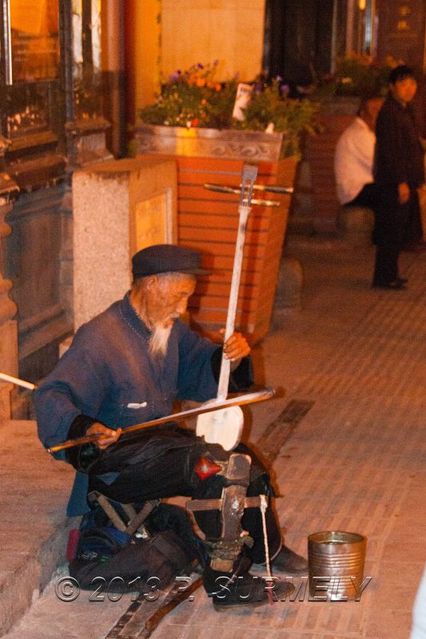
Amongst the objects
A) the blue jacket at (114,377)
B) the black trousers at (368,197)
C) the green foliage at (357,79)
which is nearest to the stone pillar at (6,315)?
the blue jacket at (114,377)

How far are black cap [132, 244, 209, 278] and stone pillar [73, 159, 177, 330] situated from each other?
1.72 meters

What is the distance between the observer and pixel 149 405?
4891mm

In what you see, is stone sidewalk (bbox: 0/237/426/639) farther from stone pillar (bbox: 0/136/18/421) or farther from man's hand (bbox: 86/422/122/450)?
man's hand (bbox: 86/422/122/450)

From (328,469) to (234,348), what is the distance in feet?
5.47

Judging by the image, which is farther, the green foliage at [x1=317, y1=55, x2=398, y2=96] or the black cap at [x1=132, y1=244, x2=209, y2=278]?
the green foliage at [x1=317, y1=55, x2=398, y2=96]

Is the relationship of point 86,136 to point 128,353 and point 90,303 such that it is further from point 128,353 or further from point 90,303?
point 128,353

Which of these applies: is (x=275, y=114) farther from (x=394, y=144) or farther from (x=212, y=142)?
(x=394, y=144)

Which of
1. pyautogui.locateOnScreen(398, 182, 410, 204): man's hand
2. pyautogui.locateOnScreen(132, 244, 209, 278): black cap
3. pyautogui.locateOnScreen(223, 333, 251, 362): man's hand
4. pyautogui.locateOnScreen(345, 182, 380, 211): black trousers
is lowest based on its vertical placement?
pyautogui.locateOnScreen(345, 182, 380, 211): black trousers

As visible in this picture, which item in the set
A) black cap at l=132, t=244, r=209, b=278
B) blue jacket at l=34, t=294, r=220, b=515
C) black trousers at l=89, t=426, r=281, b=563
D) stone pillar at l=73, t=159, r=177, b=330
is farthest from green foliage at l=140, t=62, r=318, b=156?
black trousers at l=89, t=426, r=281, b=563

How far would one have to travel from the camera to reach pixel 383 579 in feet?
16.3

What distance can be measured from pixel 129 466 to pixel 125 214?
2178mm

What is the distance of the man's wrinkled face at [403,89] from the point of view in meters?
10.6

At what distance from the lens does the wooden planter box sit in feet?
26.5

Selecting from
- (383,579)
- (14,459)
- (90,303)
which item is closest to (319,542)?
(383,579)
